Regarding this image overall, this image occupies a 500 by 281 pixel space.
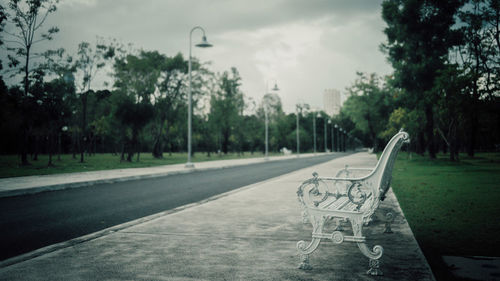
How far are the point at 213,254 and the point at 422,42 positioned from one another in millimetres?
32689

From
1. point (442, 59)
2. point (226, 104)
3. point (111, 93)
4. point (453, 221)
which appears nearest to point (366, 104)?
point (226, 104)

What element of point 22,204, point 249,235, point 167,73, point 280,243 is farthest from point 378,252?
point 167,73

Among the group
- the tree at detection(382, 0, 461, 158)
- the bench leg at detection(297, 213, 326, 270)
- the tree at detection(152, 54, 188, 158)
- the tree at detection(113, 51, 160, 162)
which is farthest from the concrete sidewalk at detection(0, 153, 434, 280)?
the tree at detection(152, 54, 188, 158)

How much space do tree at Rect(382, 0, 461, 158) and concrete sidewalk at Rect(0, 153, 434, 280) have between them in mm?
28137

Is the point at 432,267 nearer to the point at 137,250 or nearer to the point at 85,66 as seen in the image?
the point at 137,250

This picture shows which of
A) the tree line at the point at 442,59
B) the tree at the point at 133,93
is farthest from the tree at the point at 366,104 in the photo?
the tree at the point at 133,93

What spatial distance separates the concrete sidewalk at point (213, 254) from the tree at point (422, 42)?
28.1m

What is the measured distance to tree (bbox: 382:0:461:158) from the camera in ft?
102

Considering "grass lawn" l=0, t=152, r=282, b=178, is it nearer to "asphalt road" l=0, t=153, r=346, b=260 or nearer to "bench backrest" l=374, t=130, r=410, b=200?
"asphalt road" l=0, t=153, r=346, b=260

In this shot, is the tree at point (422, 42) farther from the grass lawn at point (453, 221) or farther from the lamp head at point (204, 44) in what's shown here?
the grass lawn at point (453, 221)

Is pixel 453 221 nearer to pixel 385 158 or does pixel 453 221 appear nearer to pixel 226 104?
pixel 385 158

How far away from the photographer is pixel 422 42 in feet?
105

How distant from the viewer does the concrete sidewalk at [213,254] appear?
12.4 feet

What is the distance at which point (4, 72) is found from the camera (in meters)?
27.2
